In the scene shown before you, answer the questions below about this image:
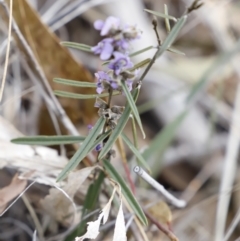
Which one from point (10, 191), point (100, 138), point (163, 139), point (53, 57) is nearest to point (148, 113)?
point (163, 139)

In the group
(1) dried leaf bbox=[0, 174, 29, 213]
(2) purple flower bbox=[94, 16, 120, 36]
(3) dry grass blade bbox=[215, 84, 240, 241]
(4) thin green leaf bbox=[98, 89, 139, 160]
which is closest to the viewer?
(2) purple flower bbox=[94, 16, 120, 36]

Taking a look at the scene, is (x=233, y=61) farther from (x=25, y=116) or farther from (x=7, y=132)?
(x=7, y=132)

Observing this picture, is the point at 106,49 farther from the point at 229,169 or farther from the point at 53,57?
the point at 229,169

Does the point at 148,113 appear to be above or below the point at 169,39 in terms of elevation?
below

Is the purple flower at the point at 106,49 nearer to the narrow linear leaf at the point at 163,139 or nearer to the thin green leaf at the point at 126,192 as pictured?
the thin green leaf at the point at 126,192

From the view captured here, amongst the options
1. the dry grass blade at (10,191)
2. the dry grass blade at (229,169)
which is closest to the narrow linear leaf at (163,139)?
the dry grass blade at (229,169)

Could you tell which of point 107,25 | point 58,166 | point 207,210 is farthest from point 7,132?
point 207,210

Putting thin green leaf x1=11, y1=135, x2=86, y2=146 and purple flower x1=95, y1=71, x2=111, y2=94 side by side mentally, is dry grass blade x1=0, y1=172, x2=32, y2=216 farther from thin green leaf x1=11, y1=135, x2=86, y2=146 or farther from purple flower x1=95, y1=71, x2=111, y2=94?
purple flower x1=95, y1=71, x2=111, y2=94

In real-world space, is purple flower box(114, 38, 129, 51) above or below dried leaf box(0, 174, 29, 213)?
above

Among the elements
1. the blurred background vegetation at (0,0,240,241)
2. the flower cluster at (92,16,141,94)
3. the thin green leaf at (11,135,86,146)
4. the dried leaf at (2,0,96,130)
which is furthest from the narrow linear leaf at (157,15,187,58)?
the dried leaf at (2,0,96,130)
